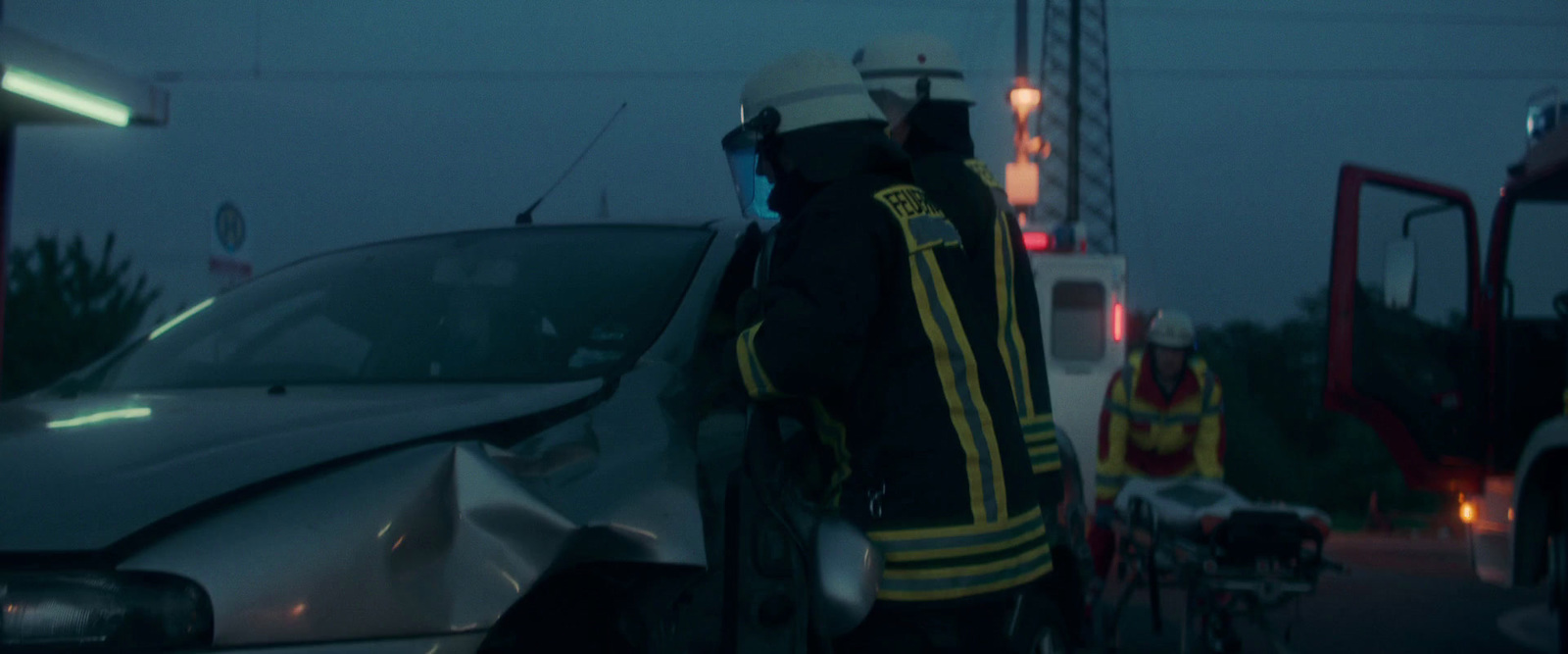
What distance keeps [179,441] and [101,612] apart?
347 millimetres

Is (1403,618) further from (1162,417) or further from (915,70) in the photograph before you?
(915,70)

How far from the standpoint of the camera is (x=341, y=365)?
3201mm

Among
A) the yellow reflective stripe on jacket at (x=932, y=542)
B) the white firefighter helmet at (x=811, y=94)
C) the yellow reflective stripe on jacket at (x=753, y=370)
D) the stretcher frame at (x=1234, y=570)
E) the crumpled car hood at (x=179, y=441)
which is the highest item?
the white firefighter helmet at (x=811, y=94)

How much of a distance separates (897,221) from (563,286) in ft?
3.28

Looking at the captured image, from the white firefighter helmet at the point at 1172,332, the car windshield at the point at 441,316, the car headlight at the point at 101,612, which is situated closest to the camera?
the car headlight at the point at 101,612

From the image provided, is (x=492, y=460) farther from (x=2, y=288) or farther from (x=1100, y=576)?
(x=2, y=288)

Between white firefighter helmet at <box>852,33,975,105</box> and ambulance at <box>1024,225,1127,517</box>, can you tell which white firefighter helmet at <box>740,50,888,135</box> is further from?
ambulance at <box>1024,225,1127,517</box>

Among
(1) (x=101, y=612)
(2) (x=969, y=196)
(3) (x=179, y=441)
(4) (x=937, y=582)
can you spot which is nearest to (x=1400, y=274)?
(2) (x=969, y=196)

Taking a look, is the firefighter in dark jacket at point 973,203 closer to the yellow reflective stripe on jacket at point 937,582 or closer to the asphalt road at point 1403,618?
the yellow reflective stripe on jacket at point 937,582

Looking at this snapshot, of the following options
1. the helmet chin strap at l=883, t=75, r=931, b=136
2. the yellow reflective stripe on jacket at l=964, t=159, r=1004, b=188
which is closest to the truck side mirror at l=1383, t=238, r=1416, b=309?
the yellow reflective stripe on jacket at l=964, t=159, r=1004, b=188

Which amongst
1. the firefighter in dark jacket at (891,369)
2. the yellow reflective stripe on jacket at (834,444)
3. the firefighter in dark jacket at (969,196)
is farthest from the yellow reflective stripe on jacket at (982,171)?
the yellow reflective stripe on jacket at (834,444)

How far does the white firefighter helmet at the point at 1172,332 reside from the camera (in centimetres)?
643

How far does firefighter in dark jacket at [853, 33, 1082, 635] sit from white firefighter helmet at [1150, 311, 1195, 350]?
9.38 ft

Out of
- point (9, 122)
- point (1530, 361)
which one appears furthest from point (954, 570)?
point (9, 122)
